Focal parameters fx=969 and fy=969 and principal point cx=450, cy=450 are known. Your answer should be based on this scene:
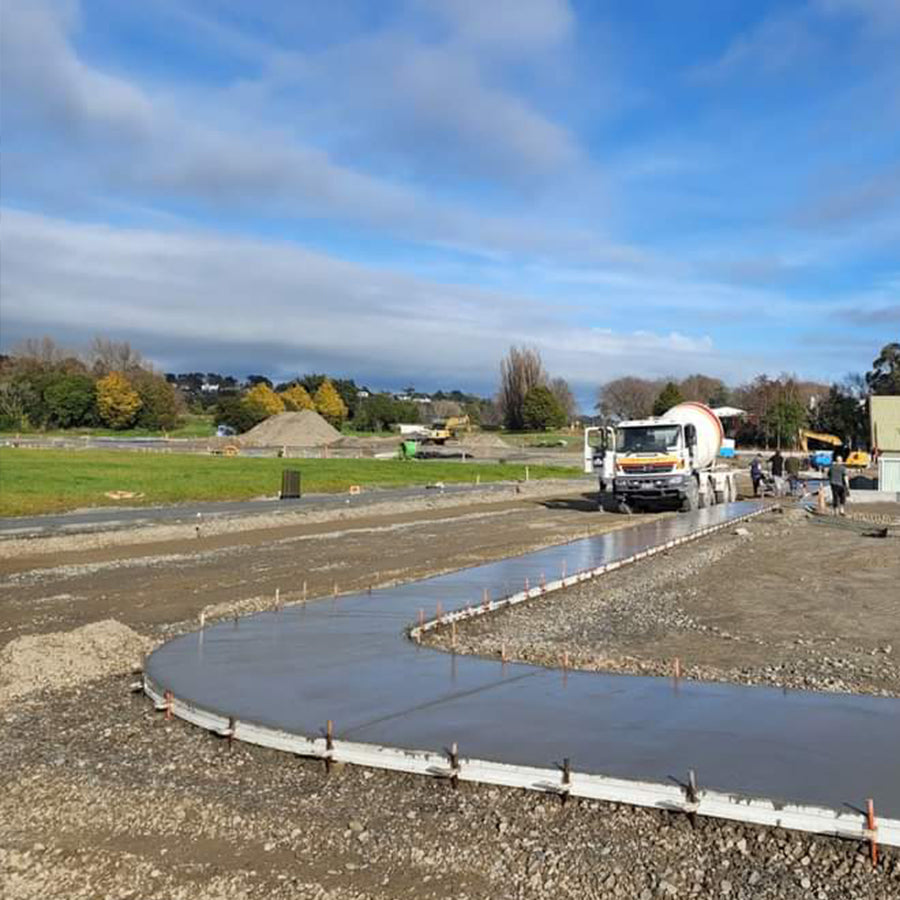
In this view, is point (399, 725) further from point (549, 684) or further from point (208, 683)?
point (208, 683)

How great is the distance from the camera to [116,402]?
110375 millimetres

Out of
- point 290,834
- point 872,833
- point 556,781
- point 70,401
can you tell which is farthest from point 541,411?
point 872,833

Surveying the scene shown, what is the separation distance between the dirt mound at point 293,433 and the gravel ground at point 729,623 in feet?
238

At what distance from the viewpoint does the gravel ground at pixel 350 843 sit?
4.64 meters

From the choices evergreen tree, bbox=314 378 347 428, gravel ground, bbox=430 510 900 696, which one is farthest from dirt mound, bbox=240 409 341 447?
gravel ground, bbox=430 510 900 696

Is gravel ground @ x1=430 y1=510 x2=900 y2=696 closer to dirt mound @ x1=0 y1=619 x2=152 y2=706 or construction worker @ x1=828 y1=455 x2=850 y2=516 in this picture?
dirt mound @ x1=0 y1=619 x2=152 y2=706

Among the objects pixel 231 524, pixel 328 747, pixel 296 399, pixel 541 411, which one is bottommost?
pixel 231 524

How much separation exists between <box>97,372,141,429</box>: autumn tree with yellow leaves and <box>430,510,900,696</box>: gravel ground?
333 feet

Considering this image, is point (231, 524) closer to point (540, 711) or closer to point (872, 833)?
point (540, 711)

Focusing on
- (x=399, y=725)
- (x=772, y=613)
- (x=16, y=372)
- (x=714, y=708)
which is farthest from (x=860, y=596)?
(x=16, y=372)

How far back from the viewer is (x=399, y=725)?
695cm

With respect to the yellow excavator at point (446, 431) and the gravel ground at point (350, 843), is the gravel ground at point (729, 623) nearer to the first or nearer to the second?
the gravel ground at point (350, 843)

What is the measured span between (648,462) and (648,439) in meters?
0.81

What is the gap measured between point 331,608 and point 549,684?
4.73 metres
